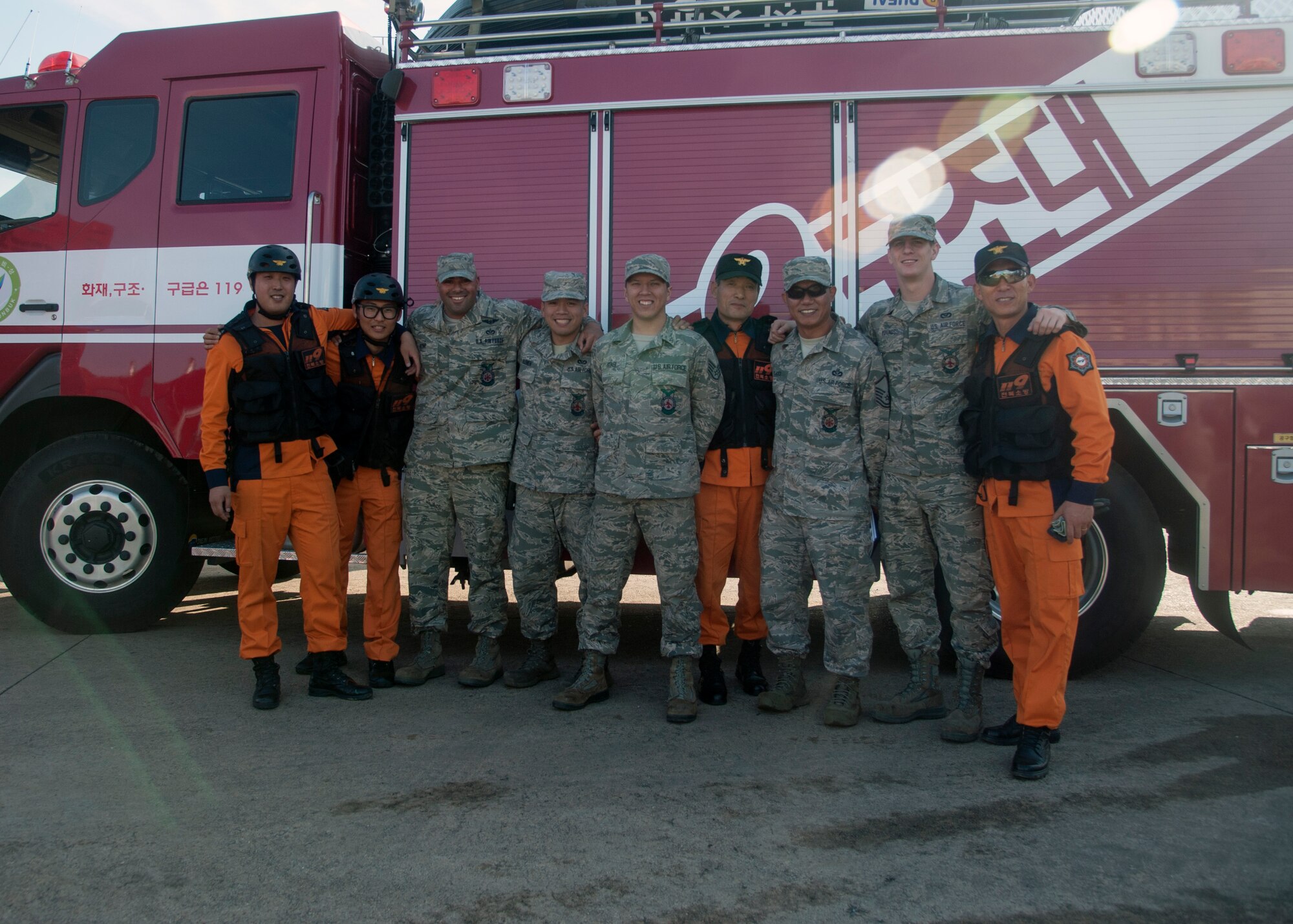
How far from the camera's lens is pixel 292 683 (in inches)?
167

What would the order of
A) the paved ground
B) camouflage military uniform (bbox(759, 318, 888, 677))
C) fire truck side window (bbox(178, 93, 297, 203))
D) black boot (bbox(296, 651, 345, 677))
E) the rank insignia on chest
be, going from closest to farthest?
1. the paved ground
2. the rank insignia on chest
3. camouflage military uniform (bbox(759, 318, 888, 677))
4. black boot (bbox(296, 651, 345, 677))
5. fire truck side window (bbox(178, 93, 297, 203))

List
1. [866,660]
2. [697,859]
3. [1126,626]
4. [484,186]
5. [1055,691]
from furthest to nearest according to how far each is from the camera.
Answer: [484,186] < [1126,626] < [866,660] < [1055,691] < [697,859]

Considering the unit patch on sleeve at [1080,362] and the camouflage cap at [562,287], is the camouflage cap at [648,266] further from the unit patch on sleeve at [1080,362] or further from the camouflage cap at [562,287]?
the unit patch on sleeve at [1080,362]

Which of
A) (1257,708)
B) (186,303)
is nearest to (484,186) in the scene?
(186,303)

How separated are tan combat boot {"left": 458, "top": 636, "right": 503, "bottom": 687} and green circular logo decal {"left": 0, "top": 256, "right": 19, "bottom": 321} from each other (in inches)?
122

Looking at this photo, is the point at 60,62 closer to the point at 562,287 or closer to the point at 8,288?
the point at 8,288

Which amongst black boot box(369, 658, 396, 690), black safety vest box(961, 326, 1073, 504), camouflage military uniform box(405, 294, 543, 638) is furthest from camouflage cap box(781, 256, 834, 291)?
black boot box(369, 658, 396, 690)

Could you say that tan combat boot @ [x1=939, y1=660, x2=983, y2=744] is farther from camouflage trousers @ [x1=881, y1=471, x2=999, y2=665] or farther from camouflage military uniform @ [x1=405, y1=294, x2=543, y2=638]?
camouflage military uniform @ [x1=405, y1=294, x2=543, y2=638]

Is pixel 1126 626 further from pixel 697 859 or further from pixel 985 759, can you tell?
pixel 697 859

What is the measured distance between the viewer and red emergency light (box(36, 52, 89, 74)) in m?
4.92

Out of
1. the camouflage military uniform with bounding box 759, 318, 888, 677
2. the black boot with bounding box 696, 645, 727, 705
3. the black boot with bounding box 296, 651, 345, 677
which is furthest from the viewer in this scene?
the black boot with bounding box 296, 651, 345, 677

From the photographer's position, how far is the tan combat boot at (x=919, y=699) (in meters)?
3.74

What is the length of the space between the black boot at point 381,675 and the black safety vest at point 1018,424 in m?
2.67

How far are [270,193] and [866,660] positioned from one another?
142 inches
